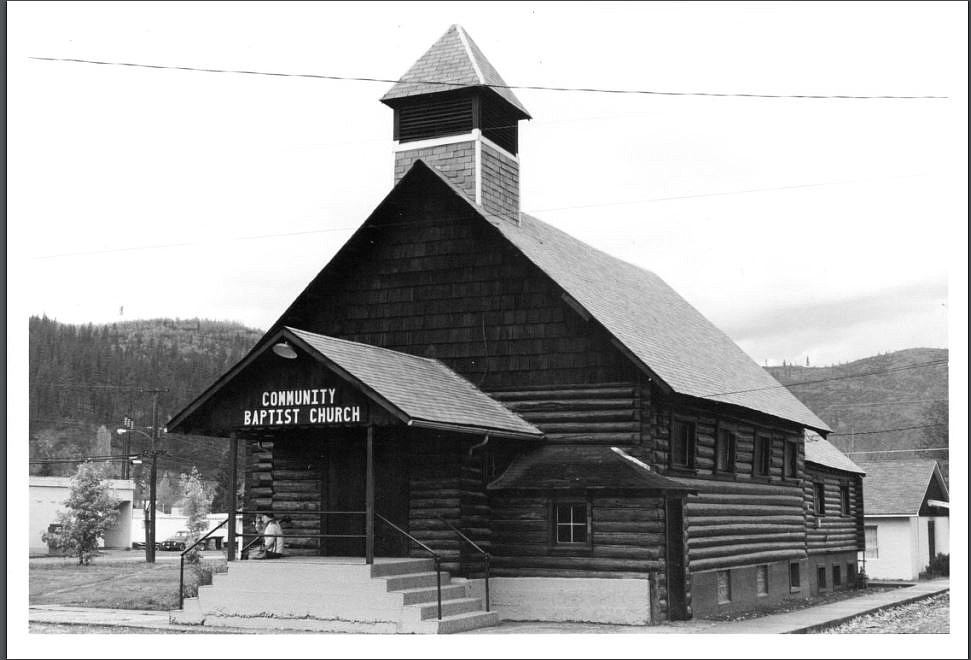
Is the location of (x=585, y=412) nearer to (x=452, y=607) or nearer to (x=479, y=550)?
(x=479, y=550)

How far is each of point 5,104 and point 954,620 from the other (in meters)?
17.0

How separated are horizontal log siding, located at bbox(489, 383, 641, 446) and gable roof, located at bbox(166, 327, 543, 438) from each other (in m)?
0.35

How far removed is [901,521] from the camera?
45125 millimetres

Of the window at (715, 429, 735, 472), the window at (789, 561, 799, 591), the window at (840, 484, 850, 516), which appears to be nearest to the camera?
the window at (715, 429, 735, 472)

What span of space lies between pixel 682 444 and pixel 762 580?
619cm

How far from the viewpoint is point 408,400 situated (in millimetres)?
21312

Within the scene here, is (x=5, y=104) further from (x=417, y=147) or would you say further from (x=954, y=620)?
(x=954, y=620)

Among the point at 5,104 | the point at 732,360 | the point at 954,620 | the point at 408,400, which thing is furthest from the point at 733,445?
the point at 5,104

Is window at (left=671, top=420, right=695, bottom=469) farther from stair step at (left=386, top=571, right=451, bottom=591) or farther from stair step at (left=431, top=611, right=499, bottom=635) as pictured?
stair step at (left=386, top=571, right=451, bottom=591)

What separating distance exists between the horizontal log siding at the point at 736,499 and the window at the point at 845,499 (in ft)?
23.7

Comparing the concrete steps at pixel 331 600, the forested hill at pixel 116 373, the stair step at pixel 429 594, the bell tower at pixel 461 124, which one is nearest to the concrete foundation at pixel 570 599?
the stair step at pixel 429 594

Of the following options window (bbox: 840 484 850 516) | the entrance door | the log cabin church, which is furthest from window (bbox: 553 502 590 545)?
window (bbox: 840 484 850 516)

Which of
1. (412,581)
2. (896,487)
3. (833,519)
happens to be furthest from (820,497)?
(412,581)

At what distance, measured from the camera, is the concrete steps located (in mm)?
20469
